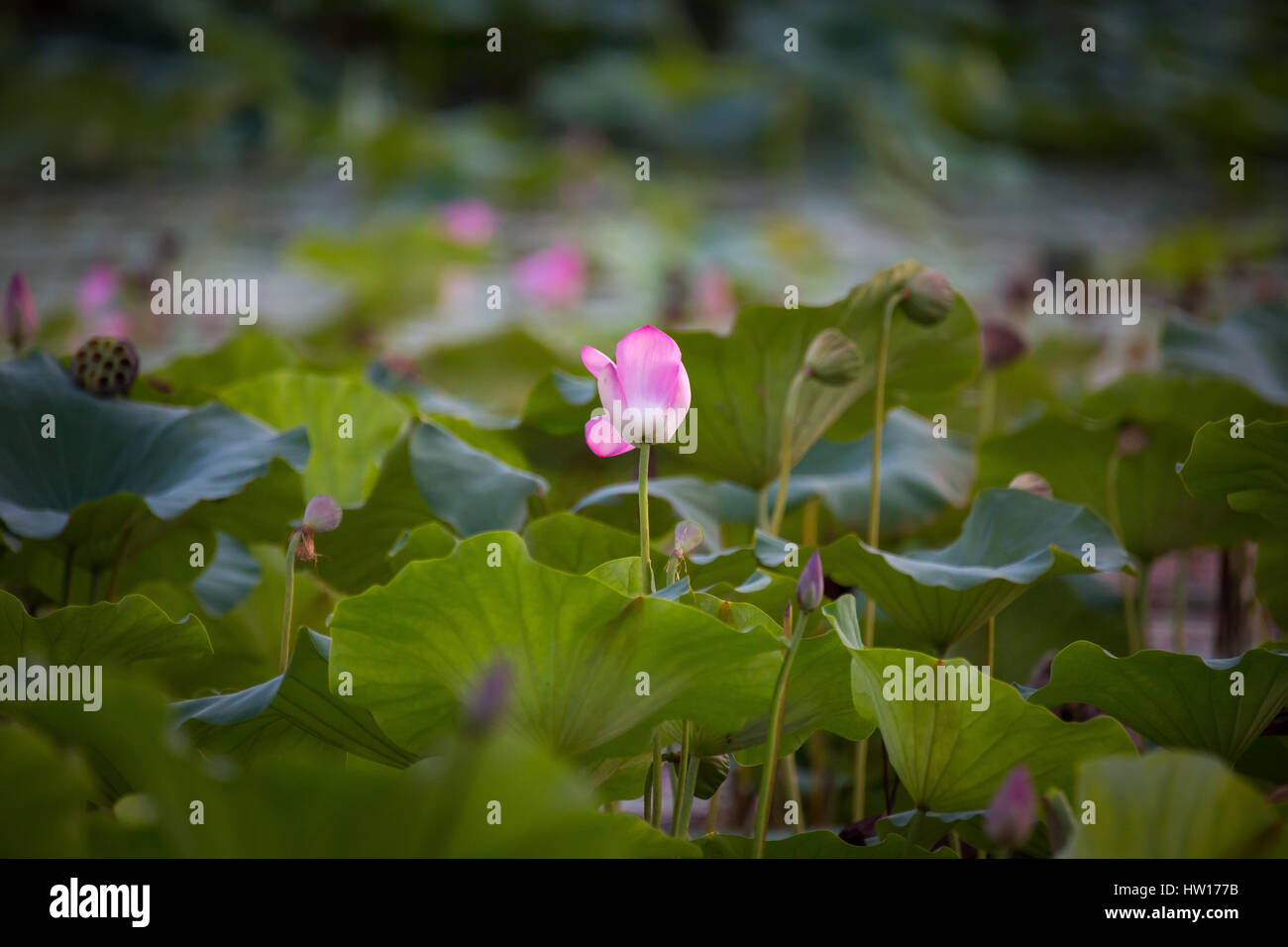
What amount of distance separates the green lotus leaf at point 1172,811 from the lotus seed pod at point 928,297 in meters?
0.34

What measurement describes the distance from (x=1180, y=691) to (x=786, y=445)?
0.25 meters

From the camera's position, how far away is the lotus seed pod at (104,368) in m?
0.77

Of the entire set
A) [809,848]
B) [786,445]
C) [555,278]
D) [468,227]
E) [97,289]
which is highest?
[468,227]

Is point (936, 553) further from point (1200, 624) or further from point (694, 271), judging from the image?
point (694, 271)

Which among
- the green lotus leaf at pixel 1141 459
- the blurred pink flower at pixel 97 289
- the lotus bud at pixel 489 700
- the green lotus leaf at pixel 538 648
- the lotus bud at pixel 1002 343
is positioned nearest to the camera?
the lotus bud at pixel 489 700

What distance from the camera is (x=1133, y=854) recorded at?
18.6 inches

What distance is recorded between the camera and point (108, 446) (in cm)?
76

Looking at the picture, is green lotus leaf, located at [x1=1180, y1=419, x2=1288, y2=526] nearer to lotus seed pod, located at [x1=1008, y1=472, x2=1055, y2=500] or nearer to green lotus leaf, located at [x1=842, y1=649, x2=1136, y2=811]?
lotus seed pod, located at [x1=1008, y1=472, x2=1055, y2=500]

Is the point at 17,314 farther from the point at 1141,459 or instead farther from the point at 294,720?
the point at 1141,459

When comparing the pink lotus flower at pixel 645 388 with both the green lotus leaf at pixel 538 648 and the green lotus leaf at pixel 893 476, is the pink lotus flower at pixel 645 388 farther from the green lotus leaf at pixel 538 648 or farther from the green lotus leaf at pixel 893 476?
the green lotus leaf at pixel 893 476

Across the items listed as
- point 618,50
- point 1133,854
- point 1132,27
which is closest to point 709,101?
point 618,50

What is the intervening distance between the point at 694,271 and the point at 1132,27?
4346 millimetres

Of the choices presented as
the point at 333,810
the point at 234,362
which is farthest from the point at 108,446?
the point at 333,810

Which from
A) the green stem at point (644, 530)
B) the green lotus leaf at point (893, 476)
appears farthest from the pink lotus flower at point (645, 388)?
the green lotus leaf at point (893, 476)
